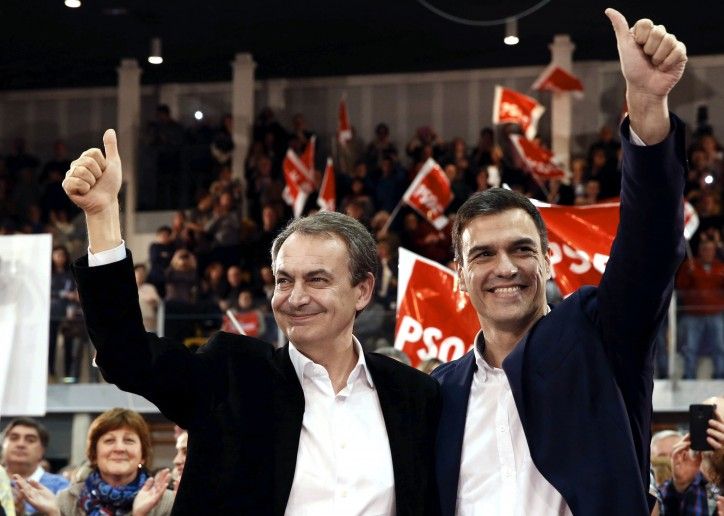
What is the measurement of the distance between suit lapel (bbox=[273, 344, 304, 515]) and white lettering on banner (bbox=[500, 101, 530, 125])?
45.8 ft

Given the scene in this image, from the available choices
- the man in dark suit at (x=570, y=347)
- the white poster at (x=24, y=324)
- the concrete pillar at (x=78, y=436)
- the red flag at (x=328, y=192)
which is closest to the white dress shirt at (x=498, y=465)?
the man in dark suit at (x=570, y=347)

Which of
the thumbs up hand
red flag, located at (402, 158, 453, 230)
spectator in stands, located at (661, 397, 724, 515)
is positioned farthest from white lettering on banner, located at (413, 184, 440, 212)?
the thumbs up hand

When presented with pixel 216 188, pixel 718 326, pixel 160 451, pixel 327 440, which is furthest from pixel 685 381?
pixel 327 440

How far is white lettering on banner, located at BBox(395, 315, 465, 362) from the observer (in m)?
7.97

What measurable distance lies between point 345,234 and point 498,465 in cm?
72

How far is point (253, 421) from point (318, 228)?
1.77ft

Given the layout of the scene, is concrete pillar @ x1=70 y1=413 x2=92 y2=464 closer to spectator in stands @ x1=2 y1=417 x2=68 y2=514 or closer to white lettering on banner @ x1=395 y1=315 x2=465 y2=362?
spectator in stands @ x1=2 y1=417 x2=68 y2=514

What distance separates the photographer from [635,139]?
3.08 metres

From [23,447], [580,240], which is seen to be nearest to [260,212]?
[23,447]

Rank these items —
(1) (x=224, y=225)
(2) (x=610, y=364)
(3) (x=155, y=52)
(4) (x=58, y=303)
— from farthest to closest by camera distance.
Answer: (3) (x=155, y=52), (1) (x=224, y=225), (4) (x=58, y=303), (2) (x=610, y=364)

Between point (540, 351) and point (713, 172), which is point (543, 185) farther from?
point (540, 351)

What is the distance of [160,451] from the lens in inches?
607

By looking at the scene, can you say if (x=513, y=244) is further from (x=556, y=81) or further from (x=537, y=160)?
(x=556, y=81)

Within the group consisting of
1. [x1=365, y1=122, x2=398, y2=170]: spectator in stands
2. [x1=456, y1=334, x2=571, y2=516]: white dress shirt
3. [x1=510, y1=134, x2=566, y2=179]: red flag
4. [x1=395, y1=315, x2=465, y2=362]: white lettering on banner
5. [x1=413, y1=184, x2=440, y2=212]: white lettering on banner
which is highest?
[x1=365, y1=122, x2=398, y2=170]: spectator in stands
